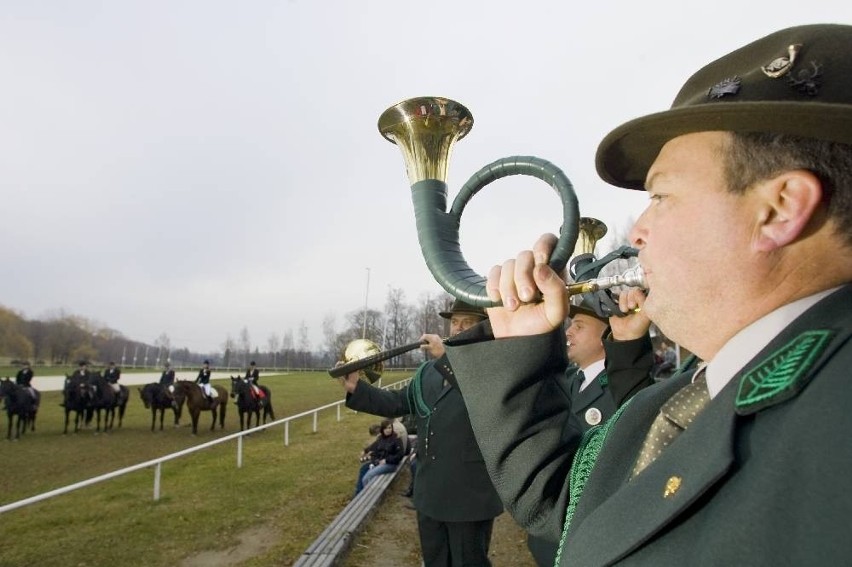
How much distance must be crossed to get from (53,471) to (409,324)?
221 ft

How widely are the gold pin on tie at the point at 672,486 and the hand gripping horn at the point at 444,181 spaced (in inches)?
28.8

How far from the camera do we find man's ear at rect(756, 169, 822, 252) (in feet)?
3.50

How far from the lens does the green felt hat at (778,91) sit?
1.04 meters

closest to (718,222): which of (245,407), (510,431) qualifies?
(510,431)

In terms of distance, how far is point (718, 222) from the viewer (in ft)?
3.81

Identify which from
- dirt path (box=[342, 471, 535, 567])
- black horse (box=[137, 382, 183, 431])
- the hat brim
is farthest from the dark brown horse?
the hat brim

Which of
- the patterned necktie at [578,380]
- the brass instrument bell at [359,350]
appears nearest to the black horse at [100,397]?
the brass instrument bell at [359,350]

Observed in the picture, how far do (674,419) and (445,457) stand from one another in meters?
3.75

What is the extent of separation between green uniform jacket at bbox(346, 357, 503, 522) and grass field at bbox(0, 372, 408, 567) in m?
2.72

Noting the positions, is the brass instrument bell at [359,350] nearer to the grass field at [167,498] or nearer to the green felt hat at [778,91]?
the grass field at [167,498]

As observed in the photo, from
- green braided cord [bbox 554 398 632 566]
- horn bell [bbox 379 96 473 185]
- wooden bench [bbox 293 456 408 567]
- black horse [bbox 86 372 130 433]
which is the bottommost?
wooden bench [bbox 293 456 408 567]

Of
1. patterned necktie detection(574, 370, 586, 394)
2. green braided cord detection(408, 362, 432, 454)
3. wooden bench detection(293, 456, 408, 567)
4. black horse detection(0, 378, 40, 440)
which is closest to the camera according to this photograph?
patterned necktie detection(574, 370, 586, 394)

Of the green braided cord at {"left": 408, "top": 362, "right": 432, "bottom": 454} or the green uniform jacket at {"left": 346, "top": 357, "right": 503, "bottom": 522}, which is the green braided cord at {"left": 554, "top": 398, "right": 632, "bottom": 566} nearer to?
the green uniform jacket at {"left": 346, "top": 357, "right": 503, "bottom": 522}

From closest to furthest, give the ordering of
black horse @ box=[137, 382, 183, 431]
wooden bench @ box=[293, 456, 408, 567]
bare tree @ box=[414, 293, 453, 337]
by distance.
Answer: wooden bench @ box=[293, 456, 408, 567], black horse @ box=[137, 382, 183, 431], bare tree @ box=[414, 293, 453, 337]
